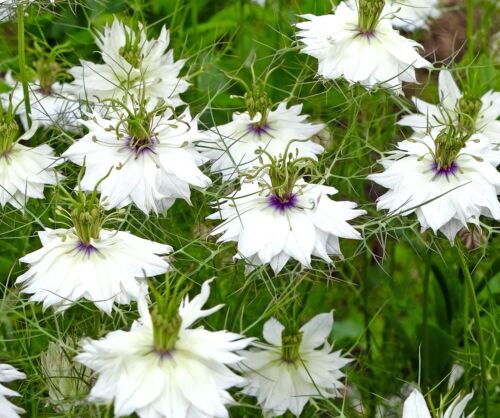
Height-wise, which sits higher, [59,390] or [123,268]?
[123,268]

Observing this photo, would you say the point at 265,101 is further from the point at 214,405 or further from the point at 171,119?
the point at 214,405

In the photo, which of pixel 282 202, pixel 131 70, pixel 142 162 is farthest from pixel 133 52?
pixel 282 202

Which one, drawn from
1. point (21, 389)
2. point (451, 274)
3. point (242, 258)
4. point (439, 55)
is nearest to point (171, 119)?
point (242, 258)

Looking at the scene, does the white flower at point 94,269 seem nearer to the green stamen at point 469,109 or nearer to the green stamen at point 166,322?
the green stamen at point 166,322

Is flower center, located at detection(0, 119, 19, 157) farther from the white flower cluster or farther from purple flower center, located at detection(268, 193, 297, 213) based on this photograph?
purple flower center, located at detection(268, 193, 297, 213)

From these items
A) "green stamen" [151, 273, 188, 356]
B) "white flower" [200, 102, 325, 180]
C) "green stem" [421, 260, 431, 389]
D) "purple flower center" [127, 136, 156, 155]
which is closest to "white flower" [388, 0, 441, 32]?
"white flower" [200, 102, 325, 180]

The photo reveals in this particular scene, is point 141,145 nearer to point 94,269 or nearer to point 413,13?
point 94,269

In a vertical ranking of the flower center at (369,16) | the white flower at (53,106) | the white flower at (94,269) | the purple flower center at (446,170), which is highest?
the flower center at (369,16)

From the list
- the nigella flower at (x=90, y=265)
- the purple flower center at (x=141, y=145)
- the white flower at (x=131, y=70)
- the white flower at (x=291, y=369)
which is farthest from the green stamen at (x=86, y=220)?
the white flower at (x=131, y=70)
